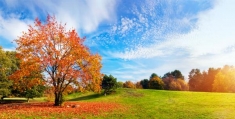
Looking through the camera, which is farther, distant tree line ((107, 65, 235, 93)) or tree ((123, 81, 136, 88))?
tree ((123, 81, 136, 88))

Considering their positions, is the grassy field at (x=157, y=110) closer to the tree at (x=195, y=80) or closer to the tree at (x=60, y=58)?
the tree at (x=60, y=58)

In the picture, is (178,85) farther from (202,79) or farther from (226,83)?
(226,83)

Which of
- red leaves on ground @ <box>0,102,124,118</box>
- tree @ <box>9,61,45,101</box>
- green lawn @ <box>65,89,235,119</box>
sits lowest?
green lawn @ <box>65,89,235,119</box>

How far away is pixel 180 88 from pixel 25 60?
294ft

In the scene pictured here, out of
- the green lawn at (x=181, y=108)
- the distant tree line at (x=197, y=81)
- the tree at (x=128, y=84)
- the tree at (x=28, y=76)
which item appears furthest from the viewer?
the tree at (x=128, y=84)

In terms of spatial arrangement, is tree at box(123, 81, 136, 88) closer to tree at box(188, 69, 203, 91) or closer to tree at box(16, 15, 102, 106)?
tree at box(188, 69, 203, 91)

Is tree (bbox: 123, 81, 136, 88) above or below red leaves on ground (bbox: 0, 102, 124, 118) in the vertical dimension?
above

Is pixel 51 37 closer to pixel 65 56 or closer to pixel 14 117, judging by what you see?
pixel 65 56

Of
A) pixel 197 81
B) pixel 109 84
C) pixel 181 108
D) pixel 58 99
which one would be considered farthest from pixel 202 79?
pixel 58 99

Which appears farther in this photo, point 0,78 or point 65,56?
point 0,78

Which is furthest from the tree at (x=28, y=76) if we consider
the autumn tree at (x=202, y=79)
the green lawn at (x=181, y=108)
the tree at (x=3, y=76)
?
the autumn tree at (x=202, y=79)

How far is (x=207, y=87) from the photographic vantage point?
102m

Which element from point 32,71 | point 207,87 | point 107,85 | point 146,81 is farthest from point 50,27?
point 207,87

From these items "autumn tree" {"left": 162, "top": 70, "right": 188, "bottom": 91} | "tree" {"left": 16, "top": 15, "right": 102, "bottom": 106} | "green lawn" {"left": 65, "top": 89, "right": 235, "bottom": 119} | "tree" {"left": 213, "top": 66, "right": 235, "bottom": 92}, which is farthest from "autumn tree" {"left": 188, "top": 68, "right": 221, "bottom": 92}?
"tree" {"left": 16, "top": 15, "right": 102, "bottom": 106}
